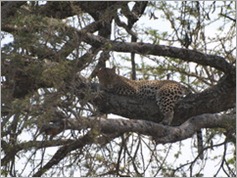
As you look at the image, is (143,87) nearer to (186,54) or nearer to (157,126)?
(186,54)

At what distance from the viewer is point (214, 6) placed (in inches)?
294

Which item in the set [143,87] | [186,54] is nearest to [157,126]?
[186,54]

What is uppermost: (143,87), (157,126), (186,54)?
(143,87)

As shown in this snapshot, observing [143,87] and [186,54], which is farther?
[143,87]

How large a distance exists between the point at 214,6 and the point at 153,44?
2.53 ft

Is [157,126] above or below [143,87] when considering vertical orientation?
below

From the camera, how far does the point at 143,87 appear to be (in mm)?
8219

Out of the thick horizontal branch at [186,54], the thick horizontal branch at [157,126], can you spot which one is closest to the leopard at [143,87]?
the thick horizontal branch at [186,54]

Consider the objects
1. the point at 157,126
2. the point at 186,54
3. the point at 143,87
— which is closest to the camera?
the point at 157,126

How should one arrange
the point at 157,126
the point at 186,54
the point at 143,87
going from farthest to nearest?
1. the point at 143,87
2. the point at 186,54
3. the point at 157,126

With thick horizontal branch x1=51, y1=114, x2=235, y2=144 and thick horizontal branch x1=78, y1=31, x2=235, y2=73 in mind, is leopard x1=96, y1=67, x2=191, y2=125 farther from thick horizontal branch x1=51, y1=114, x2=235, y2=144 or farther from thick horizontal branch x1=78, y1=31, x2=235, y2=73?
thick horizontal branch x1=51, y1=114, x2=235, y2=144

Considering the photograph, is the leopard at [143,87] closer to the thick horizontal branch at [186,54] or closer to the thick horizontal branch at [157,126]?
the thick horizontal branch at [186,54]

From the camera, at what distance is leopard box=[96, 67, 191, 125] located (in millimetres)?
7820

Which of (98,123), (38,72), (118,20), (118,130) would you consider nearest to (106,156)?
(118,130)
